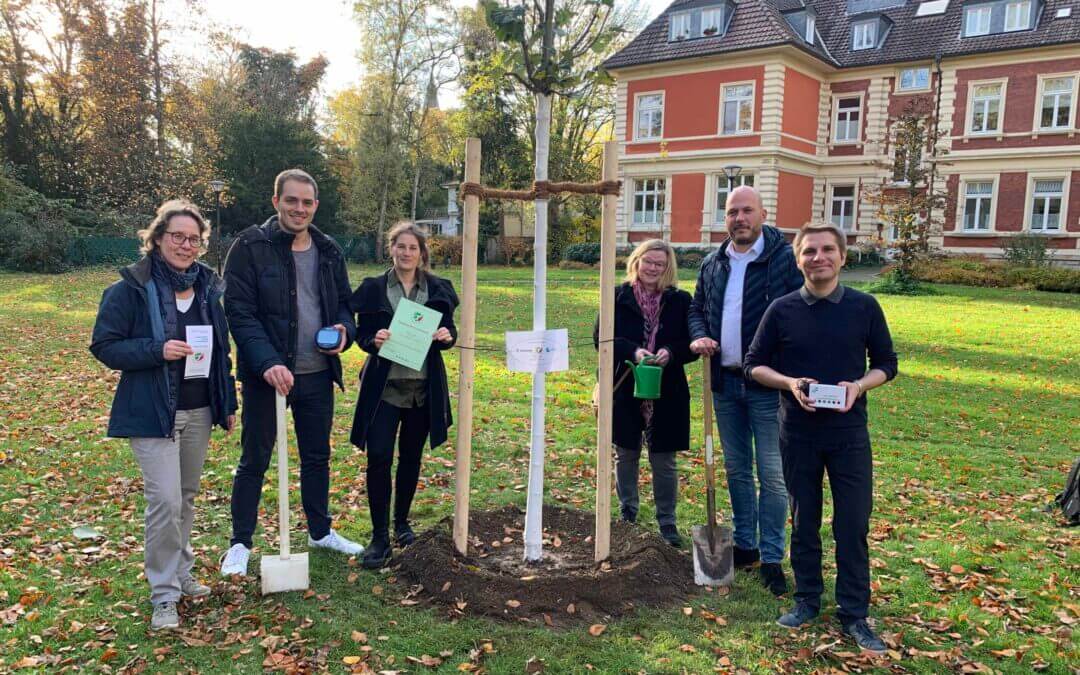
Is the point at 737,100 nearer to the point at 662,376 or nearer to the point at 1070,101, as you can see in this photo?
the point at 1070,101

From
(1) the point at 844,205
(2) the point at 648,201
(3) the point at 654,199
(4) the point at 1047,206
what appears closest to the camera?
(4) the point at 1047,206

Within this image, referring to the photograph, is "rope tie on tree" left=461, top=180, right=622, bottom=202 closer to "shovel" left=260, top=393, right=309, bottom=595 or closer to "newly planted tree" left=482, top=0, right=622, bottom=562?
"newly planted tree" left=482, top=0, right=622, bottom=562

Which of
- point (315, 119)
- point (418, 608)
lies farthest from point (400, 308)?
point (315, 119)

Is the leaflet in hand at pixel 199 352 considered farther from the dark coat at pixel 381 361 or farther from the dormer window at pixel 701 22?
the dormer window at pixel 701 22

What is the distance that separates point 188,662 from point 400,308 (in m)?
2.06

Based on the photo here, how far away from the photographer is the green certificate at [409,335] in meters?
4.52

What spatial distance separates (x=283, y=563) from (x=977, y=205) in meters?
34.3

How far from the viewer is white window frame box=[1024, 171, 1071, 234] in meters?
30.0

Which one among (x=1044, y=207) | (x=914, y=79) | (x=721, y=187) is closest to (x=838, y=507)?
(x=721, y=187)

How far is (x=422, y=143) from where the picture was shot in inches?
1602

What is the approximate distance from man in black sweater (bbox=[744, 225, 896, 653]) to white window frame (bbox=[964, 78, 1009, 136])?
108 feet

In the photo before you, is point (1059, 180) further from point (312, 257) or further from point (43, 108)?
point (43, 108)

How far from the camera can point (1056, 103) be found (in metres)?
30.3

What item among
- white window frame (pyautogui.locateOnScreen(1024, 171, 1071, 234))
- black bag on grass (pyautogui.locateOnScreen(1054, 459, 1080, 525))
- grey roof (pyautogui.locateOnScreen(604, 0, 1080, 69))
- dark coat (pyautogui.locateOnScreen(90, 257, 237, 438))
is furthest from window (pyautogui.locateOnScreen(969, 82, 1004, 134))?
dark coat (pyautogui.locateOnScreen(90, 257, 237, 438))
